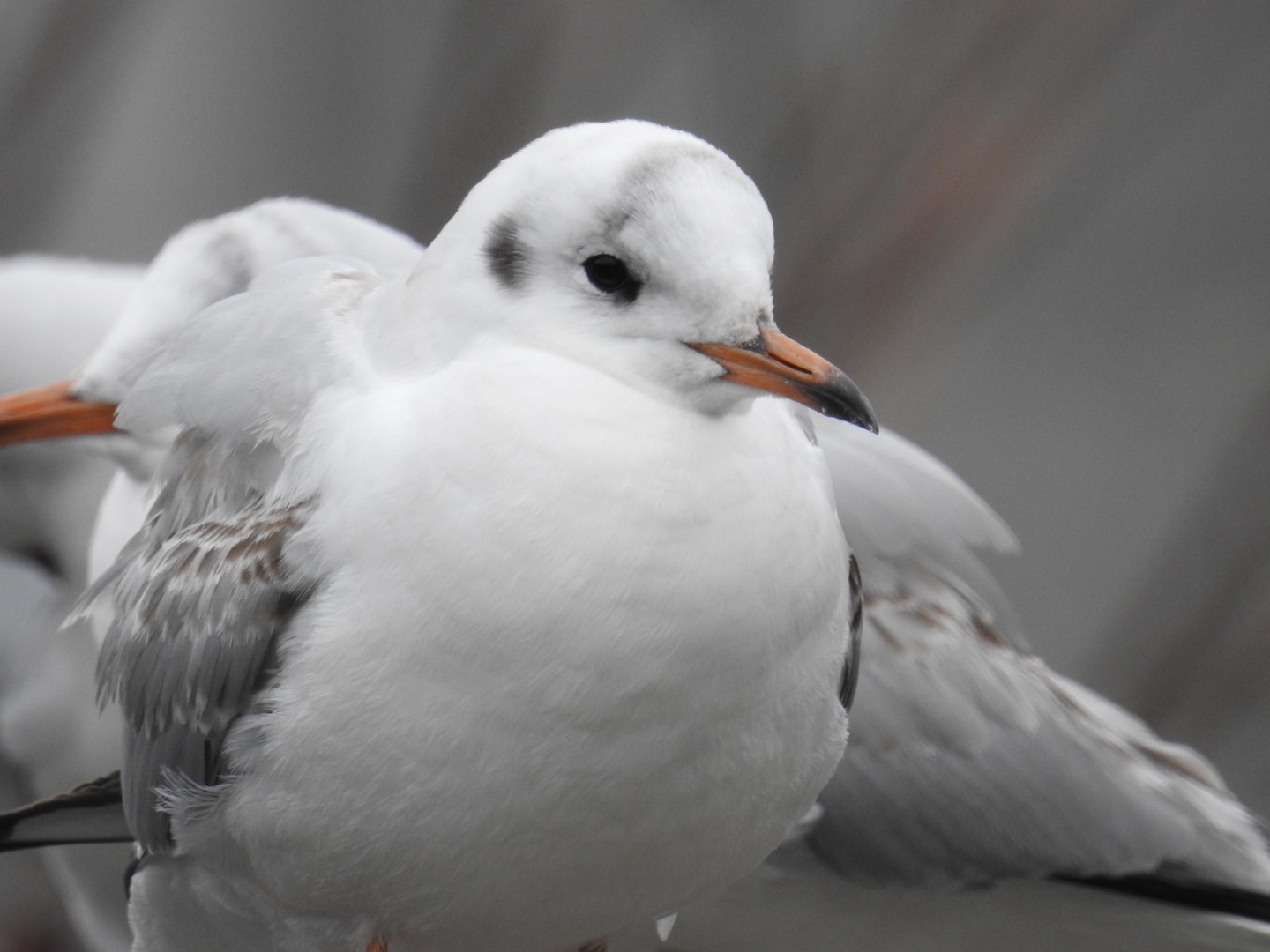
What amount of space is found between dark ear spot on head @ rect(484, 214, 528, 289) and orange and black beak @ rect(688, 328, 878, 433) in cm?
10

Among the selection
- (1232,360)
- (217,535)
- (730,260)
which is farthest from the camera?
(1232,360)

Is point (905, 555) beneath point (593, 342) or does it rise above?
beneath

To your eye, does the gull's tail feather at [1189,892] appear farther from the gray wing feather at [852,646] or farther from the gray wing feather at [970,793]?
the gray wing feather at [852,646]

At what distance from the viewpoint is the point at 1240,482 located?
86 cm

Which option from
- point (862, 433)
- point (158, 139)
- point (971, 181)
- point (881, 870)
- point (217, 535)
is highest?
point (971, 181)

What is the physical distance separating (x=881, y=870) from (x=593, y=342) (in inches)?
26.6

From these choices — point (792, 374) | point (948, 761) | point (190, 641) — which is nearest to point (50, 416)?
point (190, 641)

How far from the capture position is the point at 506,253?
833mm

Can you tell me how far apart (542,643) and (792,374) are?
173 mm

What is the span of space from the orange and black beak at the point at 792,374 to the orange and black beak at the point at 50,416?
93cm

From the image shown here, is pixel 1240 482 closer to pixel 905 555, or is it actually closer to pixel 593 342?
pixel 593 342

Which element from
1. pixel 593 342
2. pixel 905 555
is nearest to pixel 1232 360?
pixel 905 555

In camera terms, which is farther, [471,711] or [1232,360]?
[1232,360]

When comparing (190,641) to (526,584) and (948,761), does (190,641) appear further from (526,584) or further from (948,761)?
(948,761)
